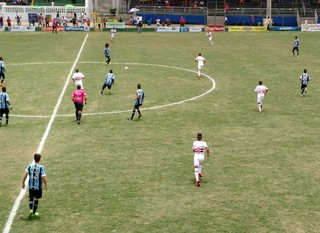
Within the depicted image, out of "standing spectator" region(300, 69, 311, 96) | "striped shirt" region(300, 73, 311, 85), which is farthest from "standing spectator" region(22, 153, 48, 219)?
"striped shirt" region(300, 73, 311, 85)

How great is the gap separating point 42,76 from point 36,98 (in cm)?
831

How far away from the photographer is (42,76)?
1588 inches

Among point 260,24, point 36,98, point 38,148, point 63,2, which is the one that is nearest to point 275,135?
point 38,148

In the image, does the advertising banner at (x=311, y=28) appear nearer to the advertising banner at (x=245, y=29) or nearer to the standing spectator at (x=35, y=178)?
the advertising banner at (x=245, y=29)

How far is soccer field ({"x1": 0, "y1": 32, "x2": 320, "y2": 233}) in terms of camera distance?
51.7ft

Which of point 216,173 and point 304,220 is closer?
point 304,220

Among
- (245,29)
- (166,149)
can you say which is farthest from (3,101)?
(245,29)

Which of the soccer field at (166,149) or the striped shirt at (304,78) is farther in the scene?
the striped shirt at (304,78)

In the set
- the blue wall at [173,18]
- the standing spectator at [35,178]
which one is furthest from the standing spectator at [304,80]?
the blue wall at [173,18]

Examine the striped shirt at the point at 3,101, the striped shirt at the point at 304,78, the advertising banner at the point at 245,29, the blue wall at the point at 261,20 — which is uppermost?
the blue wall at the point at 261,20

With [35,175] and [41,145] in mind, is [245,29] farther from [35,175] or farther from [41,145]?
[35,175]

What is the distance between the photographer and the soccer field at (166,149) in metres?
15.8

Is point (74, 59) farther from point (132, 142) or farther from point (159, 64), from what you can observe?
point (132, 142)

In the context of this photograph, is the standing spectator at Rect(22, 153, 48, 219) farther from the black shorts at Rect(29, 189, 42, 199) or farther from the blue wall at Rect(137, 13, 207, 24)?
the blue wall at Rect(137, 13, 207, 24)
